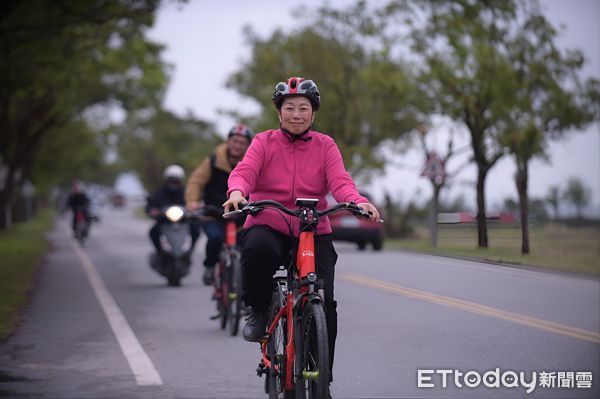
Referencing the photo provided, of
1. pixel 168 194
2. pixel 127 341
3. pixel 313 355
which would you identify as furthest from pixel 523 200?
pixel 168 194

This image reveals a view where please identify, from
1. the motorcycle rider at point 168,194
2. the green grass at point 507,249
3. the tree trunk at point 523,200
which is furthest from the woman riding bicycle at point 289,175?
the motorcycle rider at point 168,194

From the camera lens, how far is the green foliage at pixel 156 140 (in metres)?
74.4

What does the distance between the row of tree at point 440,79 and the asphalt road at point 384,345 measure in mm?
762

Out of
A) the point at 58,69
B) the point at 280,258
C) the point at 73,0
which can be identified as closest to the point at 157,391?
the point at 280,258

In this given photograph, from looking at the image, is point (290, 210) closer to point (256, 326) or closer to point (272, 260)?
point (272, 260)

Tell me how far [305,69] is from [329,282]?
108ft

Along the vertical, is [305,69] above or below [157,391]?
above

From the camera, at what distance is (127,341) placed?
9969mm

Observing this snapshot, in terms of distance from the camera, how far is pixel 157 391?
7.30 meters

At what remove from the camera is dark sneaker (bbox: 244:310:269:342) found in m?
6.35

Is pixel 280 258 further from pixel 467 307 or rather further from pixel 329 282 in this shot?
pixel 467 307

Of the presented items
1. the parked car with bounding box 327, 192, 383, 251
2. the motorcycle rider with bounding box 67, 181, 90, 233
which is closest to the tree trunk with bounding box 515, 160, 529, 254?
the parked car with bounding box 327, 192, 383, 251

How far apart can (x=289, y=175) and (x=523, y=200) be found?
4740 millimetres

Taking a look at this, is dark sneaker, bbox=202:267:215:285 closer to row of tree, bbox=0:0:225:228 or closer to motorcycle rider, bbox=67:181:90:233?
row of tree, bbox=0:0:225:228
